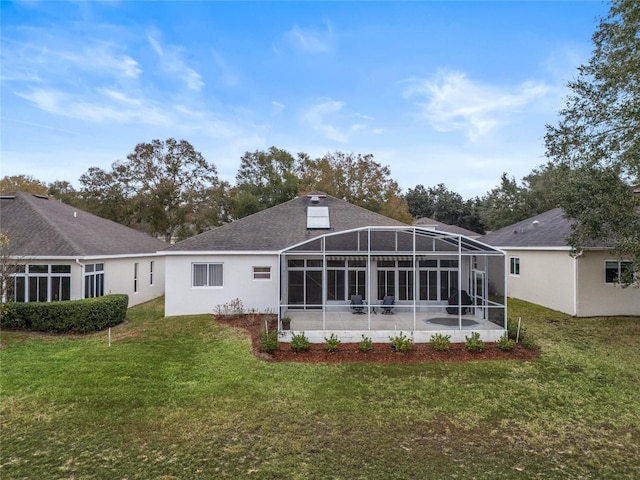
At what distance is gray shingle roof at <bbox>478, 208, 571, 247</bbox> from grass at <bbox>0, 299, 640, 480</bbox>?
7969mm

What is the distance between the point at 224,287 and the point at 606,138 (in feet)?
60.7

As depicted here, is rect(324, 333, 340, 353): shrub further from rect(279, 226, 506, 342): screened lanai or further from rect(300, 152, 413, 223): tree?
rect(300, 152, 413, 223): tree

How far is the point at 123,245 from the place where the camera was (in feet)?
76.7

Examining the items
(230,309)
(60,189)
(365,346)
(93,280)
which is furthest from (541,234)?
(60,189)

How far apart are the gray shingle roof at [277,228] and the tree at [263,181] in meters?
21.4

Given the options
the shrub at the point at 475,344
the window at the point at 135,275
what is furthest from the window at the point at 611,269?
the window at the point at 135,275

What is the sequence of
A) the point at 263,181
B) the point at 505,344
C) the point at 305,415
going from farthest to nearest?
the point at 263,181
the point at 505,344
the point at 305,415

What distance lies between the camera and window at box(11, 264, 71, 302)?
17656mm

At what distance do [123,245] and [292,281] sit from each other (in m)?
12.0

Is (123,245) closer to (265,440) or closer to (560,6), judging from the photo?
(265,440)

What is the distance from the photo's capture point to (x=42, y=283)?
58.5 ft

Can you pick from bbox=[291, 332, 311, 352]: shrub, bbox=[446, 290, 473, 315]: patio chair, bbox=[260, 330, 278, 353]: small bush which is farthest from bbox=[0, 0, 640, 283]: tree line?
bbox=[260, 330, 278, 353]: small bush

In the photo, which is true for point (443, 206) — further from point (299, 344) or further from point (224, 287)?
point (299, 344)

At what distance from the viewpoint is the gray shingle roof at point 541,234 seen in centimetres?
2089
